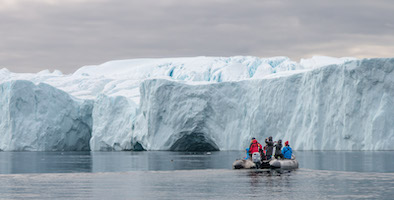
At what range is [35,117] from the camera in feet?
209

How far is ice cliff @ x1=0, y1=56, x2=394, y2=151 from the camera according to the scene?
161ft

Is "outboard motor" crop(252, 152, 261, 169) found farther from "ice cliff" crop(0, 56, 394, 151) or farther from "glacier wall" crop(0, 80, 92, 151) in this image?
"glacier wall" crop(0, 80, 92, 151)

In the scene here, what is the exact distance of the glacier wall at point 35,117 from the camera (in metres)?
63.2

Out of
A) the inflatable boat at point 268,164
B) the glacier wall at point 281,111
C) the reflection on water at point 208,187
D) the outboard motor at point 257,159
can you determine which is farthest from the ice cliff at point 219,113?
the reflection on water at point 208,187

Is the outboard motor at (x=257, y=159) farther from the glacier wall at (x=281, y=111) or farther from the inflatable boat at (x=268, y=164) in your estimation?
the glacier wall at (x=281, y=111)

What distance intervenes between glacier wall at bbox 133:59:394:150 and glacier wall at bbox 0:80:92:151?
8844 millimetres

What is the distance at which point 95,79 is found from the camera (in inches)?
3255

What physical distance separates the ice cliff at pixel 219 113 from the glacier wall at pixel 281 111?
87 millimetres

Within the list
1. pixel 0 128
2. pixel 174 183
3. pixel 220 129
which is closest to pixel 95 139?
pixel 0 128

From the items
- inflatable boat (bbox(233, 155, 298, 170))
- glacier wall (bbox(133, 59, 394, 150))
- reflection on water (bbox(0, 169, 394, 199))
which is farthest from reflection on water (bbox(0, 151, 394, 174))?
glacier wall (bbox(133, 59, 394, 150))

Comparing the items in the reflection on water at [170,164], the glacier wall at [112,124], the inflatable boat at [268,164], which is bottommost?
the reflection on water at [170,164]

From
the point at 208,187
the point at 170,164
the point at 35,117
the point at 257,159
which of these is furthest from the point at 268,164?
the point at 35,117

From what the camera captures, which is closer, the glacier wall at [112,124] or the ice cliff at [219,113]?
the ice cliff at [219,113]

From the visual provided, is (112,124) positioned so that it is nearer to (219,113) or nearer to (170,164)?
(219,113)
